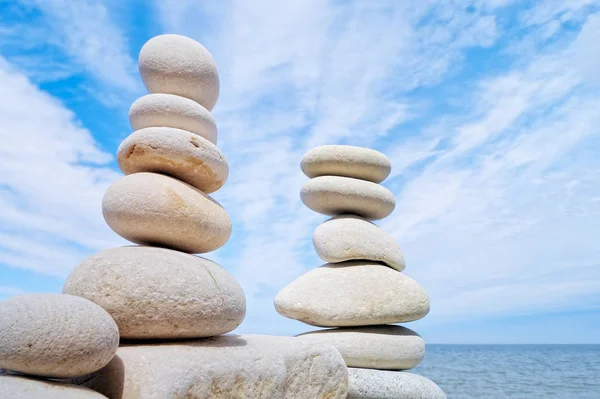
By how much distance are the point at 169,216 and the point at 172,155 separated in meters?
0.64

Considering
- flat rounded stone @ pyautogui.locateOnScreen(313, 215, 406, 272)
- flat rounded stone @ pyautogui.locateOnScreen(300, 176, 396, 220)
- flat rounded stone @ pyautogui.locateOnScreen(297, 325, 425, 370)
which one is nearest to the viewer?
flat rounded stone @ pyautogui.locateOnScreen(297, 325, 425, 370)

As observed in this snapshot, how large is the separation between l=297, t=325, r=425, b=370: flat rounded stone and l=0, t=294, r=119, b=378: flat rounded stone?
3.43 meters

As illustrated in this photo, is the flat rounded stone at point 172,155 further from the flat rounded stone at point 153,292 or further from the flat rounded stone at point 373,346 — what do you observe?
the flat rounded stone at point 373,346

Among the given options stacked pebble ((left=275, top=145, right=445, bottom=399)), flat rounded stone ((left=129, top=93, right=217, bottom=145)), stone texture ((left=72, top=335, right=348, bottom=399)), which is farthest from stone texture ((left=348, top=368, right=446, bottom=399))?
flat rounded stone ((left=129, top=93, right=217, bottom=145))

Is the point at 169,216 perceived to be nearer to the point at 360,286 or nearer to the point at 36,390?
the point at 36,390

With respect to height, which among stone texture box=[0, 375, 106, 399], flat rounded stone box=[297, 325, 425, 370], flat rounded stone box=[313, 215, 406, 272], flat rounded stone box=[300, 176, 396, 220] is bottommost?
stone texture box=[0, 375, 106, 399]

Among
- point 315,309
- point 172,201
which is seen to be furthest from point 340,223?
point 172,201

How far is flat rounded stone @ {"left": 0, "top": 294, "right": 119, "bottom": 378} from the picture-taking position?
3.33 metres

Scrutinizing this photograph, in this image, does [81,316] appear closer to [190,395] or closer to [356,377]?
[190,395]

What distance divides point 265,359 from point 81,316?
1.68m

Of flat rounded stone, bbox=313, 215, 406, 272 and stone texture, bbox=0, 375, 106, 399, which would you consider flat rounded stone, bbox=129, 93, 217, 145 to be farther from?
stone texture, bbox=0, 375, 106, 399

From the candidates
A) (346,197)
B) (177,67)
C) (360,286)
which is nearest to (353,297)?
(360,286)

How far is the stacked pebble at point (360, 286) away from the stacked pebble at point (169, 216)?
213 cm

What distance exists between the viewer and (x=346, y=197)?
751 centimetres
